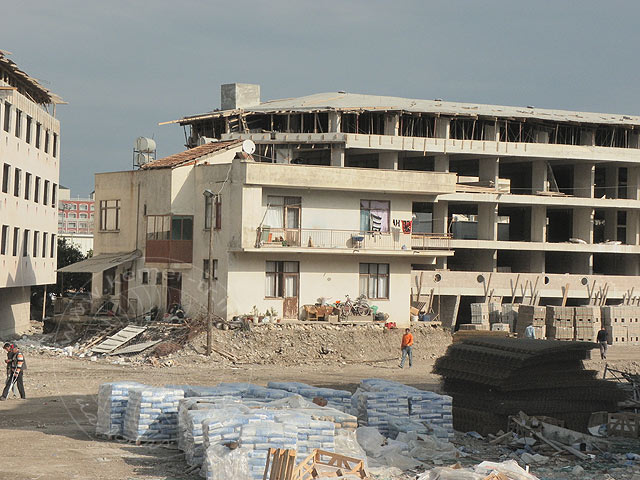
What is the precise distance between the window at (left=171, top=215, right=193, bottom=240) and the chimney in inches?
845

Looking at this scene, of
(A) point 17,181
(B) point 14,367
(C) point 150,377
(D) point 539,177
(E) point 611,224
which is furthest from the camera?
(E) point 611,224

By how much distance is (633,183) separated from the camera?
209ft

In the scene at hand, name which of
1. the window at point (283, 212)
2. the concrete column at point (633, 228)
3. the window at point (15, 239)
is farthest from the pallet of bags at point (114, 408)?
the concrete column at point (633, 228)

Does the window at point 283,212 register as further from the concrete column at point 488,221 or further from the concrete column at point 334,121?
the concrete column at point 488,221

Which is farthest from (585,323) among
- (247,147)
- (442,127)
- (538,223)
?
(247,147)

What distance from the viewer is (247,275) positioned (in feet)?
127

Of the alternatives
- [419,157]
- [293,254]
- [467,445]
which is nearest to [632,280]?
[419,157]

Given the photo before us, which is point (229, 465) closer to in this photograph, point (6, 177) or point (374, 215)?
point (374, 215)

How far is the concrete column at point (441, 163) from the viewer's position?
194 feet

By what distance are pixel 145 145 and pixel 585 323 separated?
2431cm

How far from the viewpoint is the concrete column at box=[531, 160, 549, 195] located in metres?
60.7

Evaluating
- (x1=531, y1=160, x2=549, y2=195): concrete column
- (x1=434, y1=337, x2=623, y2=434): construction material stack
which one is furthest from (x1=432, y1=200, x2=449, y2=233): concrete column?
(x1=434, y1=337, x2=623, y2=434): construction material stack

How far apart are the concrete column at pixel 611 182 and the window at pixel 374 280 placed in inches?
1115

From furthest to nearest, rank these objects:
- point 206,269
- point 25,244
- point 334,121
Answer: point 334,121
point 25,244
point 206,269
